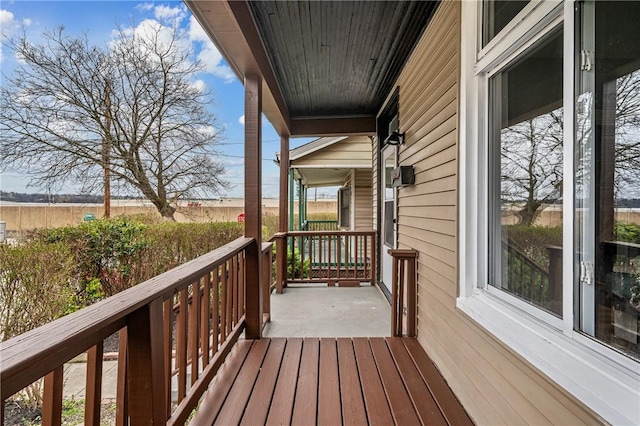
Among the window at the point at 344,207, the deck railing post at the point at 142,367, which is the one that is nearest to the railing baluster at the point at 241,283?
the deck railing post at the point at 142,367

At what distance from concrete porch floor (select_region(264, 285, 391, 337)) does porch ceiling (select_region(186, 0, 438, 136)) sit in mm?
2528

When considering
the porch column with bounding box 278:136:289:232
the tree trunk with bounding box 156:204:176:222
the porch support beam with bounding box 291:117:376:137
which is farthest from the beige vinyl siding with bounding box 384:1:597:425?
the tree trunk with bounding box 156:204:176:222

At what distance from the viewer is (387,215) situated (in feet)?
14.8

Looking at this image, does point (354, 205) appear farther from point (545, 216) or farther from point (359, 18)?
point (545, 216)

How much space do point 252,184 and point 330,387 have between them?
1741 millimetres

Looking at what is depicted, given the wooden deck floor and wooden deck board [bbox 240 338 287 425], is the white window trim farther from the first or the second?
wooden deck board [bbox 240 338 287 425]

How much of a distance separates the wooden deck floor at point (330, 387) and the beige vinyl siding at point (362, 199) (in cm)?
585

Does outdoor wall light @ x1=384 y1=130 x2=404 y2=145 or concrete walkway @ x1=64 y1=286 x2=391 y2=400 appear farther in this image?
outdoor wall light @ x1=384 y1=130 x2=404 y2=145

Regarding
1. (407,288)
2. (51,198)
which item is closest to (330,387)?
(407,288)

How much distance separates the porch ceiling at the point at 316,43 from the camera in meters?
2.26

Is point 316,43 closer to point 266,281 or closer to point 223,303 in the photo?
point 223,303

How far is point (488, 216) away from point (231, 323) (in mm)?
2073

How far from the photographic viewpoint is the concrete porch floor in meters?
3.16

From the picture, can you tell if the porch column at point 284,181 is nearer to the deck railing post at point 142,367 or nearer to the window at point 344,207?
the deck railing post at point 142,367
